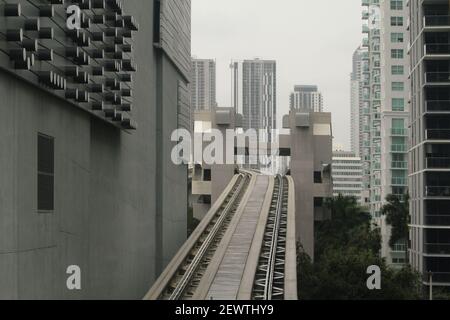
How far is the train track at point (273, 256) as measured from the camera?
33531 mm

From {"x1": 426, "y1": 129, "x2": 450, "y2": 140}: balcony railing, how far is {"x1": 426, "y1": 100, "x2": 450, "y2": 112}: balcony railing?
1.55m

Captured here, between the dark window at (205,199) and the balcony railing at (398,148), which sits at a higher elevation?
the balcony railing at (398,148)

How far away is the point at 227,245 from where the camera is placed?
142ft

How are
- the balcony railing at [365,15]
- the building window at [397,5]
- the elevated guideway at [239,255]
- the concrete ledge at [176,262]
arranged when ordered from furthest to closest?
the balcony railing at [365,15] < the building window at [397,5] < the elevated guideway at [239,255] < the concrete ledge at [176,262]

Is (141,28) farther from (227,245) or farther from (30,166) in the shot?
(30,166)

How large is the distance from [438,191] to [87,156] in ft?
128

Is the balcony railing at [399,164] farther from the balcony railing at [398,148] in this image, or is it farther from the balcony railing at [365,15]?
the balcony railing at [365,15]

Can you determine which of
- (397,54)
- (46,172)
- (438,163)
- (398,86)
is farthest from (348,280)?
(397,54)

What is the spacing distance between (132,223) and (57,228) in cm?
1199

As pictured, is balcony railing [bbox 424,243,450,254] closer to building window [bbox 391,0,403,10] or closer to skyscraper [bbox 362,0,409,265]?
skyscraper [bbox 362,0,409,265]

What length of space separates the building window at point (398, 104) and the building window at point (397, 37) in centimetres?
773

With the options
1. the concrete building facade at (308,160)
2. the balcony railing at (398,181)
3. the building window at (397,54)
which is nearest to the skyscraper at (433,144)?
the concrete building facade at (308,160)

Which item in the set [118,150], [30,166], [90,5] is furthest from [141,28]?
Answer: [30,166]

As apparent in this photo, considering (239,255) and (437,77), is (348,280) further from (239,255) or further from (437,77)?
(437,77)
